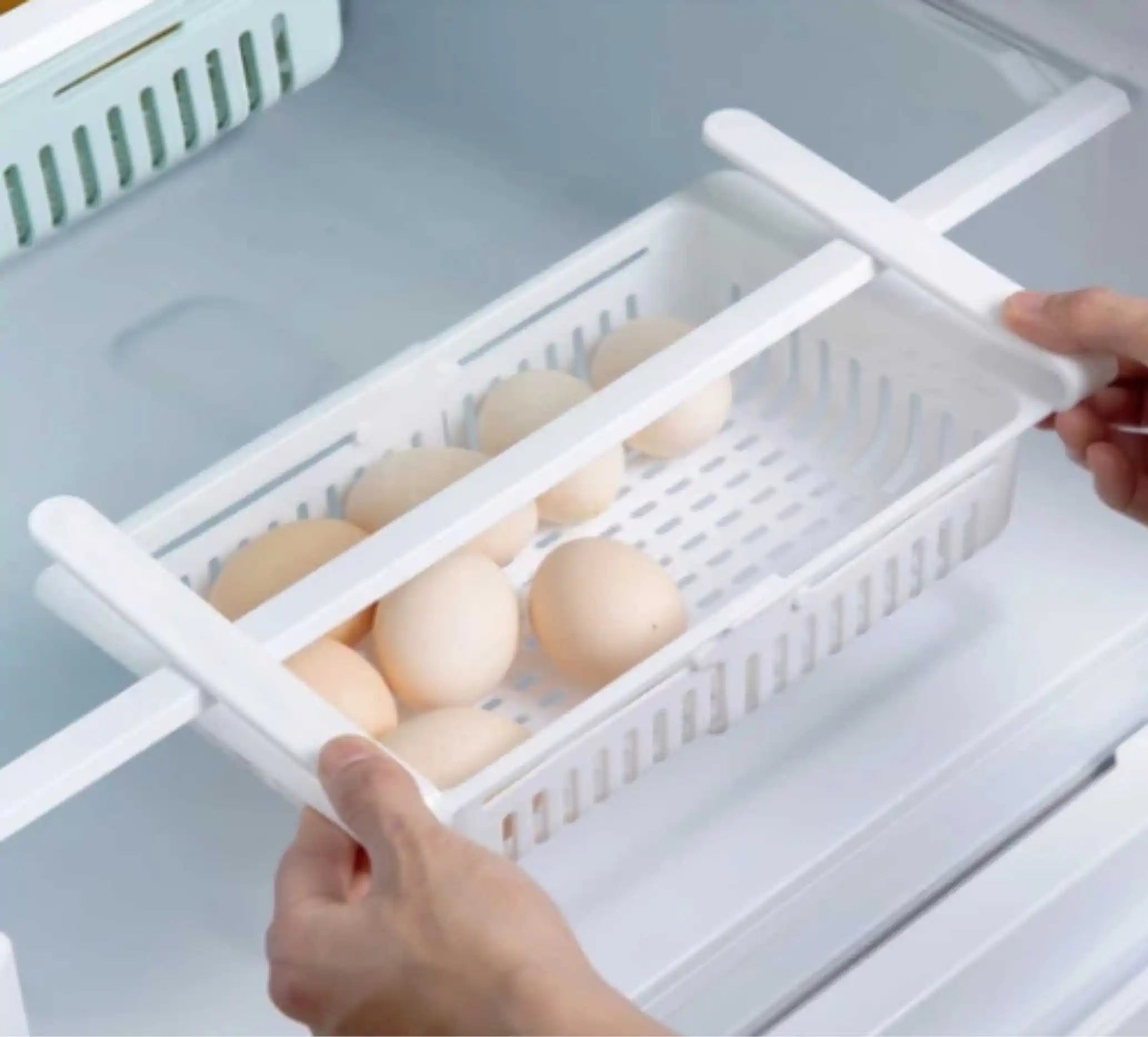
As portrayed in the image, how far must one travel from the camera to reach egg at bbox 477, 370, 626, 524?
112cm

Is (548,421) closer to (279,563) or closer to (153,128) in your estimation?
(279,563)

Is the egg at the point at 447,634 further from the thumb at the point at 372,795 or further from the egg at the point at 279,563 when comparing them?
the thumb at the point at 372,795

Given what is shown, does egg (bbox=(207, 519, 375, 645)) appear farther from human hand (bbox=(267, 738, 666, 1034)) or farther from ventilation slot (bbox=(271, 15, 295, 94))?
ventilation slot (bbox=(271, 15, 295, 94))

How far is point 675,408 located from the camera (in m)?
1.15

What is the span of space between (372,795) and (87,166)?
55 cm

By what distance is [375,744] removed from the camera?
0.83 meters

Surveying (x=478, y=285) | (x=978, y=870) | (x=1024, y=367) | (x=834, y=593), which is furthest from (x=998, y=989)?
(x=478, y=285)

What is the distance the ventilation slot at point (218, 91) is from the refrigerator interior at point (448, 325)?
0.14m

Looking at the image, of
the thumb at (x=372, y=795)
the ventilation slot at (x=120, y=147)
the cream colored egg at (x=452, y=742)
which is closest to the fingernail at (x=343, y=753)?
the thumb at (x=372, y=795)

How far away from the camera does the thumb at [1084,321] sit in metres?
0.98

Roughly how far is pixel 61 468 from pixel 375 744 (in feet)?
1.58

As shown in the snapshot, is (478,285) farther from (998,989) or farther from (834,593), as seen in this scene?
(998,989)

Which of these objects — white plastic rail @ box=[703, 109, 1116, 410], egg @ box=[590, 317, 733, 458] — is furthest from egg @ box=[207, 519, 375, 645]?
white plastic rail @ box=[703, 109, 1116, 410]

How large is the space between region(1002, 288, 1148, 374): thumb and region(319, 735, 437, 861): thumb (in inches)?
15.9
